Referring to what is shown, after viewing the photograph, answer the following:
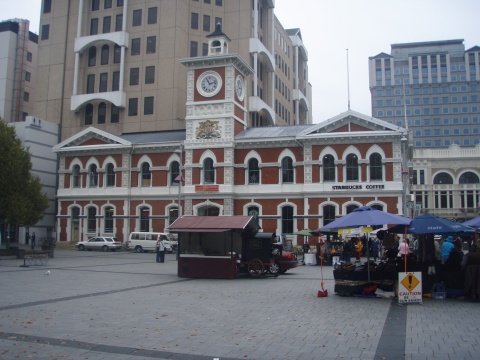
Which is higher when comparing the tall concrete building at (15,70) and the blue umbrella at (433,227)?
the tall concrete building at (15,70)

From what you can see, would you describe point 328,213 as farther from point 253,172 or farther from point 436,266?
point 436,266

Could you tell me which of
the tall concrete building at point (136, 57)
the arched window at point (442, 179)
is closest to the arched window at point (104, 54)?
the tall concrete building at point (136, 57)

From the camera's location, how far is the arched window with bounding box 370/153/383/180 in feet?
133

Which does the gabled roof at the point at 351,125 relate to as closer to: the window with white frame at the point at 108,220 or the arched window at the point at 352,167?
the arched window at the point at 352,167

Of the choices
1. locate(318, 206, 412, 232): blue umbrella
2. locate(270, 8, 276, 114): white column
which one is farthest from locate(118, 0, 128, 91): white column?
locate(318, 206, 412, 232): blue umbrella

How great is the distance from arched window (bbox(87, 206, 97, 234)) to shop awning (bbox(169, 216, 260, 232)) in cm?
Answer: 2826

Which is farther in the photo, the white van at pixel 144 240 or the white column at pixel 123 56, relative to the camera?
the white column at pixel 123 56

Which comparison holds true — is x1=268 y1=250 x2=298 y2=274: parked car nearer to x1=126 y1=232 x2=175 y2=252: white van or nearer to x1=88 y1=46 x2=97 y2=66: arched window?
x1=126 y1=232 x2=175 y2=252: white van

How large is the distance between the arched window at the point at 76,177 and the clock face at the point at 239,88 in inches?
695

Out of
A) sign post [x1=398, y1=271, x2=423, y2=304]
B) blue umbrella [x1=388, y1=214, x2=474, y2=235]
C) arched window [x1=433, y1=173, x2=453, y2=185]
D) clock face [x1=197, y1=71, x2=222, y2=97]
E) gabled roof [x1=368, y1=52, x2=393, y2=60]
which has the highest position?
gabled roof [x1=368, y1=52, x2=393, y2=60]

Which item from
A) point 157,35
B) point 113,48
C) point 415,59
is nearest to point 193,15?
point 157,35

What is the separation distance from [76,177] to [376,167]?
2884cm

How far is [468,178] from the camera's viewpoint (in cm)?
8050

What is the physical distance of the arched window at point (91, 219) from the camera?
161ft
